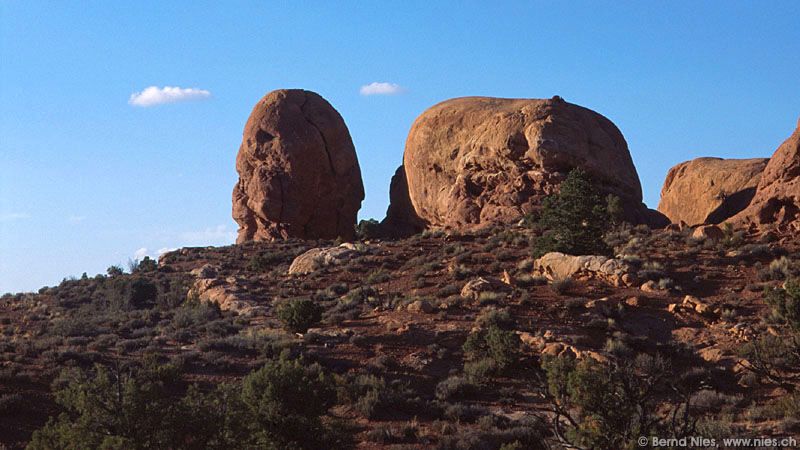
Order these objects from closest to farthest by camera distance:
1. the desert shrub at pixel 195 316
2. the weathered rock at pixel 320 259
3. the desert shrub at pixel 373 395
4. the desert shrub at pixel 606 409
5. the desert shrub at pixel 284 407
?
the desert shrub at pixel 606 409, the desert shrub at pixel 284 407, the desert shrub at pixel 373 395, the desert shrub at pixel 195 316, the weathered rock at pixel 320 259

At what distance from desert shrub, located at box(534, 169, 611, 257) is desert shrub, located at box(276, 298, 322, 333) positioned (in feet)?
29.8

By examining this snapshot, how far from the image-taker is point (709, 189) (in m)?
41.2

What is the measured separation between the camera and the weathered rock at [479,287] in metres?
25.6

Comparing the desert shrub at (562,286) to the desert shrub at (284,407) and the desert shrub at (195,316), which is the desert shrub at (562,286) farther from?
the desert shrub at (284,407)

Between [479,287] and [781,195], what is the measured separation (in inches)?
512

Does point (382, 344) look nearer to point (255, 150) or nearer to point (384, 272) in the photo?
point (384, 272)

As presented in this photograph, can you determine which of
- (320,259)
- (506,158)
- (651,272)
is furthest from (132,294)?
(651,272)

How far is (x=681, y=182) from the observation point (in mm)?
43688

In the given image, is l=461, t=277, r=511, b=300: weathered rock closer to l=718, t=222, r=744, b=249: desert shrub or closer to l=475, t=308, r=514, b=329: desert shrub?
l=475, t=308, r=514, b=329: desert shrub

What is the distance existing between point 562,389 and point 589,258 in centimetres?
1304

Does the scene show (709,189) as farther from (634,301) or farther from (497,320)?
(497,320)

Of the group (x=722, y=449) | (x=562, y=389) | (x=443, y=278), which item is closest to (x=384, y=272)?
(x=443, y=278)

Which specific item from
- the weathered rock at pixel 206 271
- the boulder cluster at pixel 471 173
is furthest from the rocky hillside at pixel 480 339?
the boulder cluster at pixel 471 173

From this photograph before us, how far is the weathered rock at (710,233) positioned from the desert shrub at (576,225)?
11.6 feet
